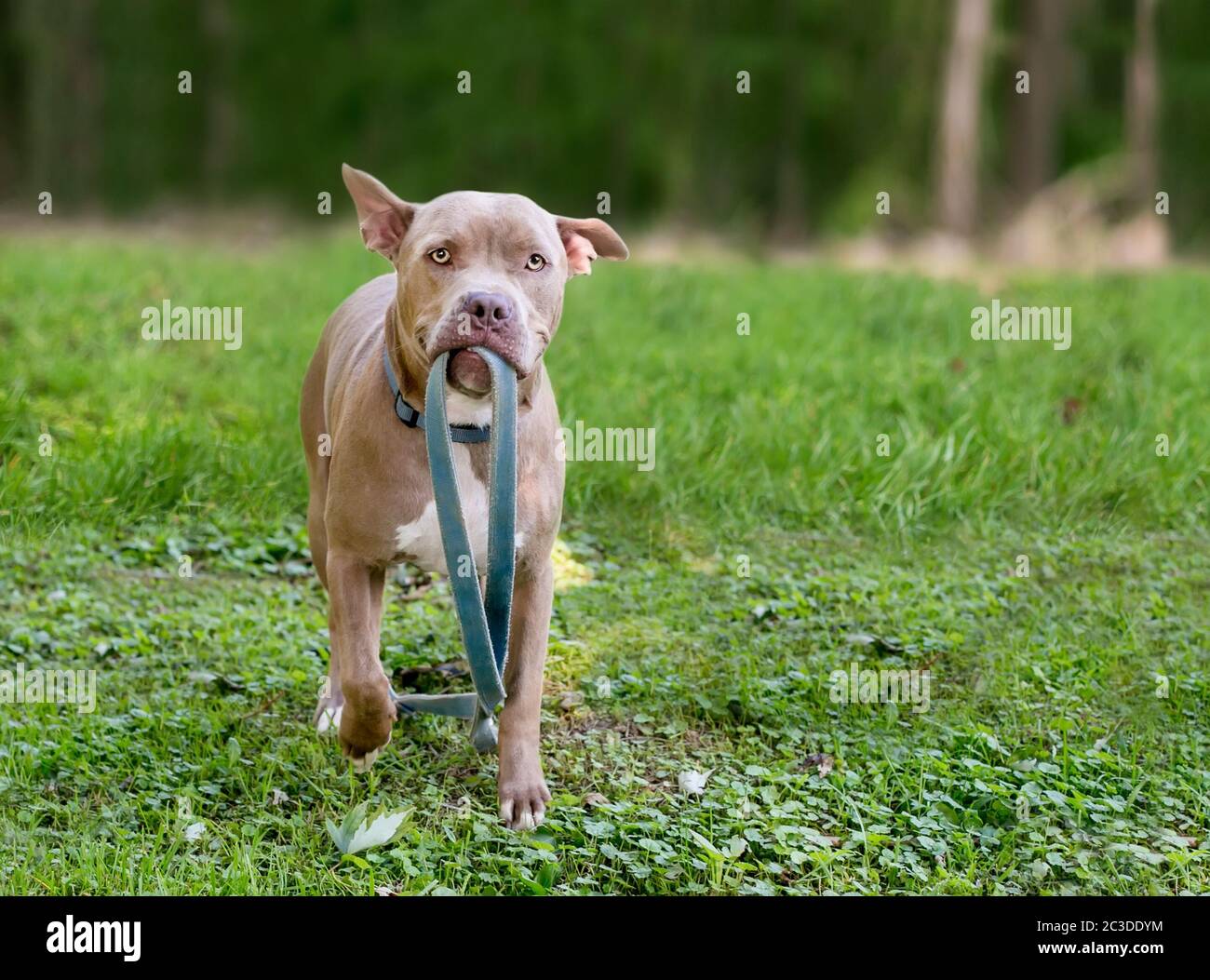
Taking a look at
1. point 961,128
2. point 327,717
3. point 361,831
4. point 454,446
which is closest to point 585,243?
point 454,446

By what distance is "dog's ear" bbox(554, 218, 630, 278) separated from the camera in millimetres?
3994

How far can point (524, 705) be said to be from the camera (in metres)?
3.85

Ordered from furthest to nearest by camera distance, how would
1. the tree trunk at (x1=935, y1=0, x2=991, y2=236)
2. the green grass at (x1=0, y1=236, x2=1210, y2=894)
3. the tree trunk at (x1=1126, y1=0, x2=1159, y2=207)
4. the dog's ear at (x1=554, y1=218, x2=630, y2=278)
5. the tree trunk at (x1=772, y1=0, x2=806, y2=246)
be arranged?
the tree trunk at (x1=772, y1=0, x2=806, y2=246) → the tree trunk at (x1=1126, y1=0, x2=1159, y2=207) → the tree trunk at (x1=935, y1=0, x2=991, y2=236) → the dog's ear at (x1=554, y1=218, x2=630, y2=278) → the green grass at (x1=0, y1=236, x2=1210, y2=894)

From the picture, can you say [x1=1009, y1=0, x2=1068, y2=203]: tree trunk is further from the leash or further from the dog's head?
the leash

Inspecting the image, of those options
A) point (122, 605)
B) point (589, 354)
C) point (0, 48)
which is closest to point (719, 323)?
point (589, 354)

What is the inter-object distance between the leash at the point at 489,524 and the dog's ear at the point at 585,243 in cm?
66

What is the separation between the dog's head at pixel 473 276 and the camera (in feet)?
11.3

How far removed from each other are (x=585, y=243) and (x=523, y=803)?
156cm

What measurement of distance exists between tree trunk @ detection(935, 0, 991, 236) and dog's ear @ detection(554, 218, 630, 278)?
10124 mm

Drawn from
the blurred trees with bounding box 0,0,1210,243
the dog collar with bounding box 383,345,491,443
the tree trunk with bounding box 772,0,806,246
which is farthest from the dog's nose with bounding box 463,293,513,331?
the tree trunk with bounding box 772,0,806,246

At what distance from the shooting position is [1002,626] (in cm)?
501

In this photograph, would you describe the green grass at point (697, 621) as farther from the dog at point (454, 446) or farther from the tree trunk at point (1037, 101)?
the tree trunk at point (1037, 101)

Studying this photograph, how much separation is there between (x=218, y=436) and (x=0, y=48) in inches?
468

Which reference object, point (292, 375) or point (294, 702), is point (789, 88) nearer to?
point (292, 375)
